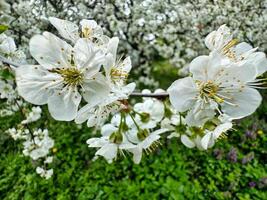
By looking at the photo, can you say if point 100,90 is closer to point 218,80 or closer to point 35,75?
point 35,75

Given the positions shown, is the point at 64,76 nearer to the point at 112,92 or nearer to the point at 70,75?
the point at 70,75

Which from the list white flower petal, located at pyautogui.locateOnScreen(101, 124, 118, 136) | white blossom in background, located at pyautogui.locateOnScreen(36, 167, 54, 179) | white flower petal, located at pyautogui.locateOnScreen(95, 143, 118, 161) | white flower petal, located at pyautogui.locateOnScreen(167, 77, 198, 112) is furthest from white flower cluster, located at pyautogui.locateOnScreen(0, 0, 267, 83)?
white flower petal, located at pyautogui.locateOnScreen(167, 77, 198, 112)

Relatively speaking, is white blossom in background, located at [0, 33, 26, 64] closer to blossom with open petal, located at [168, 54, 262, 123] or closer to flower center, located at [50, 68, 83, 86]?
flower center, located at [50, 68, 83, 86]

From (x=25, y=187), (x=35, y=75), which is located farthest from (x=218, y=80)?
(x=25, y=187)

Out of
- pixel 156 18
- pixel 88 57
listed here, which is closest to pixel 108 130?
pixel 88 57

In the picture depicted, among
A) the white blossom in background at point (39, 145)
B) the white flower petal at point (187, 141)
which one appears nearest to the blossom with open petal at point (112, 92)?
the white flower petal at point (187, 141)

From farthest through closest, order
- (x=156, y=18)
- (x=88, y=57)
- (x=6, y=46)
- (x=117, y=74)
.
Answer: (x=156, y=18)
(x=6, y=46)
(x=117, y=74)
(x=88, y=57)

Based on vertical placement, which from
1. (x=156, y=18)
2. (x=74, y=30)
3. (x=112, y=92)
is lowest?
(x=156, y=18)
